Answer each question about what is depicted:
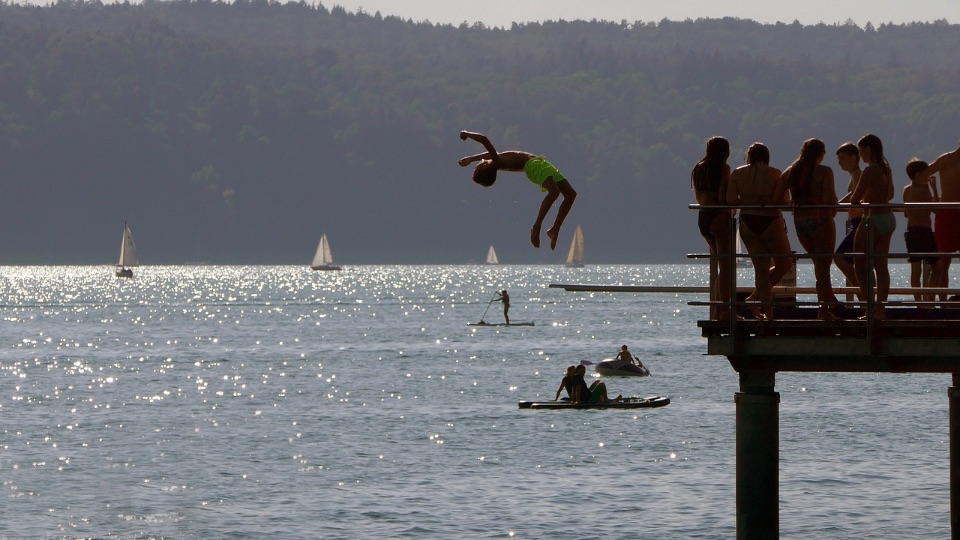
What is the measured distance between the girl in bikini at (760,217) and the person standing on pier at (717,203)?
0.13 metres

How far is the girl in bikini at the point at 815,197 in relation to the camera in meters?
17.2

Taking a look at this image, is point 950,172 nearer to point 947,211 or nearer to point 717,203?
point 947,211

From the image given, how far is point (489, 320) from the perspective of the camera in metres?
156

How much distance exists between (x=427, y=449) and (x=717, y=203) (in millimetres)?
37929

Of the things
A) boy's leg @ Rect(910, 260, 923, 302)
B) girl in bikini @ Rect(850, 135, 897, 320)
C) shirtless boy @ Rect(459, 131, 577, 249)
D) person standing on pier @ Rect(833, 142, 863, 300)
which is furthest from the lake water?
shirtless boy @ Rect(459, 131, 577, 249)

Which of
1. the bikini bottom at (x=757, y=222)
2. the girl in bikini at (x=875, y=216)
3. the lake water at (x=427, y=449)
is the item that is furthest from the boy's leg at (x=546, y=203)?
the lake water at (x=427, y=449)

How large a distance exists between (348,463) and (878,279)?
35307mm

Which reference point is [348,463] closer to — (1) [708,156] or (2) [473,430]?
(2) [473,430]

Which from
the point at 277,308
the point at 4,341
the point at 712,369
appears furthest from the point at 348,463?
the point at 277,308

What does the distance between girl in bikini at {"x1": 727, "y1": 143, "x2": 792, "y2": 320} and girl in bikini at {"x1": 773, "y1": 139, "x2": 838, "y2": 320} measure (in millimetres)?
169

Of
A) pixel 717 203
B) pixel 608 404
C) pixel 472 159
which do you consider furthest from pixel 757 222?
pixel 608 404

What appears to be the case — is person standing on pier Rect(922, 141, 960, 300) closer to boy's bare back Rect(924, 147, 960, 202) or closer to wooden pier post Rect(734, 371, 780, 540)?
boy's bare back Rect(924, 147, 960, 202)

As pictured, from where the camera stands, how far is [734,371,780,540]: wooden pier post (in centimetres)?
1752

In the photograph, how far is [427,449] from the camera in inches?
2149
